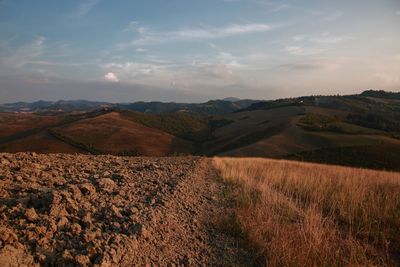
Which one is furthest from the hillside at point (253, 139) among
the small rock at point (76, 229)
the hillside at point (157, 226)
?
the small rock at point (76, 229)

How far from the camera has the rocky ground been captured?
3617 mm

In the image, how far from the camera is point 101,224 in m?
4.39

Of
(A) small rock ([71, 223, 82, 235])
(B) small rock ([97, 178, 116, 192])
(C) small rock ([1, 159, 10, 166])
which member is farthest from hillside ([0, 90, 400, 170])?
(A) small rock ([71, 223, 82, 235])

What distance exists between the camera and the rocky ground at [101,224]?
3.62 metres

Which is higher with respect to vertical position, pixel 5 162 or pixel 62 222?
pixel 5 162

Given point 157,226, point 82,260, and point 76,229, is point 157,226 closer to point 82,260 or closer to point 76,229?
point 76,229

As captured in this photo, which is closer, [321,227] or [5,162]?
[321,227]

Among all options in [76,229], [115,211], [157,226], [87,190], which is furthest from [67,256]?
[87,190]

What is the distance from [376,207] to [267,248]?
3.94 metres

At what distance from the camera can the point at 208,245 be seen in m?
4.90

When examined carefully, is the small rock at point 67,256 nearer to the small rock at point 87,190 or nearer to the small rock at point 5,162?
the small rock at point 87,190

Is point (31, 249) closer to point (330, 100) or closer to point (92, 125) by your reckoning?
point (92, 125)

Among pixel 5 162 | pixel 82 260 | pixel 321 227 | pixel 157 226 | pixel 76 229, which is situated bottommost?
pixel 321 227

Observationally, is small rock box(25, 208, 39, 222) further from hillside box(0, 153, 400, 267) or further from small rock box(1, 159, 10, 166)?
small rock box(1, 159, 10, 166)
